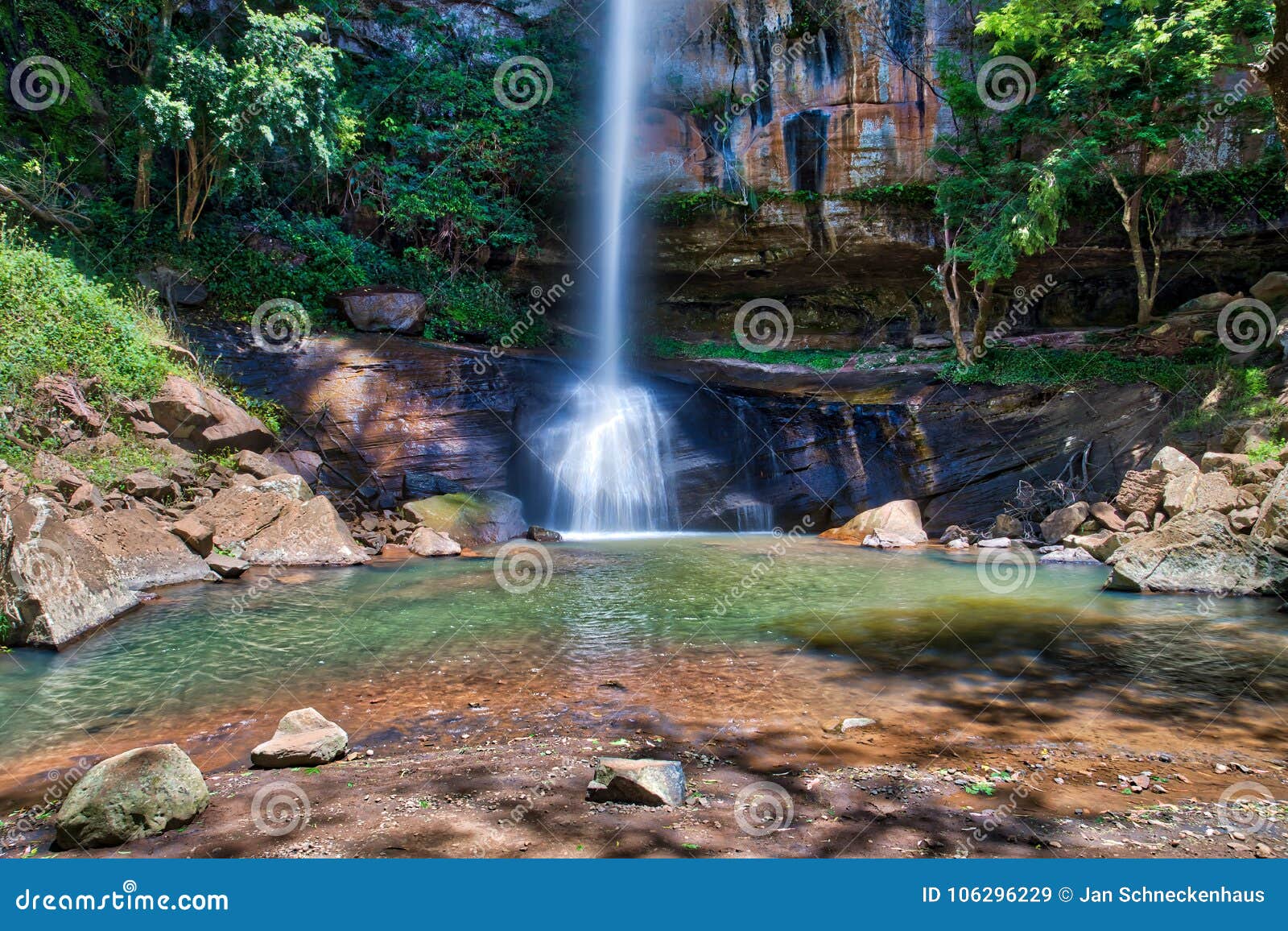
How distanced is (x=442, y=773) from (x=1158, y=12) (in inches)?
747

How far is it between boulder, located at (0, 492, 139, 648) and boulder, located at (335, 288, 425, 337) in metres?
10.3

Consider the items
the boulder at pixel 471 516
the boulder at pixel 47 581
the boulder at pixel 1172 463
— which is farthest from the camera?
the boulder at pixel 471 516

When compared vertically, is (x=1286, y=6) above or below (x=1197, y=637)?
above

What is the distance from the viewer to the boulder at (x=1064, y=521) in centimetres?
1331

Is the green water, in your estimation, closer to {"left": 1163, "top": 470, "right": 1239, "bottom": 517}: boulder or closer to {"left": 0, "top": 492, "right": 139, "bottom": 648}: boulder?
{"left": 0, "top": 492, "right": 139, "bottom": 648}: boulder

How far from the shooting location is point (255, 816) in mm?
3275

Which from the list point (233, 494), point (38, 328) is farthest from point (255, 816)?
point (38, 328)

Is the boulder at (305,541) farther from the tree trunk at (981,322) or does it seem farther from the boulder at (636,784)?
the tree trunk at (981,322)

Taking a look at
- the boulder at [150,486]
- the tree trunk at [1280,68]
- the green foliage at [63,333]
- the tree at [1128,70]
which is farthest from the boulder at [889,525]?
the green foliage at [63,333]

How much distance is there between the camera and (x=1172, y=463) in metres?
11.8

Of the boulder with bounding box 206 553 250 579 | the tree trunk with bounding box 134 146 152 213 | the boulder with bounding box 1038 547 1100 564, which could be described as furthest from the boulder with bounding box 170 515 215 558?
the boulder with bounding box 1038 547 1100 564

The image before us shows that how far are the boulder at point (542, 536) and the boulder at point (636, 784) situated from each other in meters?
11.0

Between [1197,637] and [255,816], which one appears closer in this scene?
[255,816]

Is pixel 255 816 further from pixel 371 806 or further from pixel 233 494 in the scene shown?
pixel 233 494
